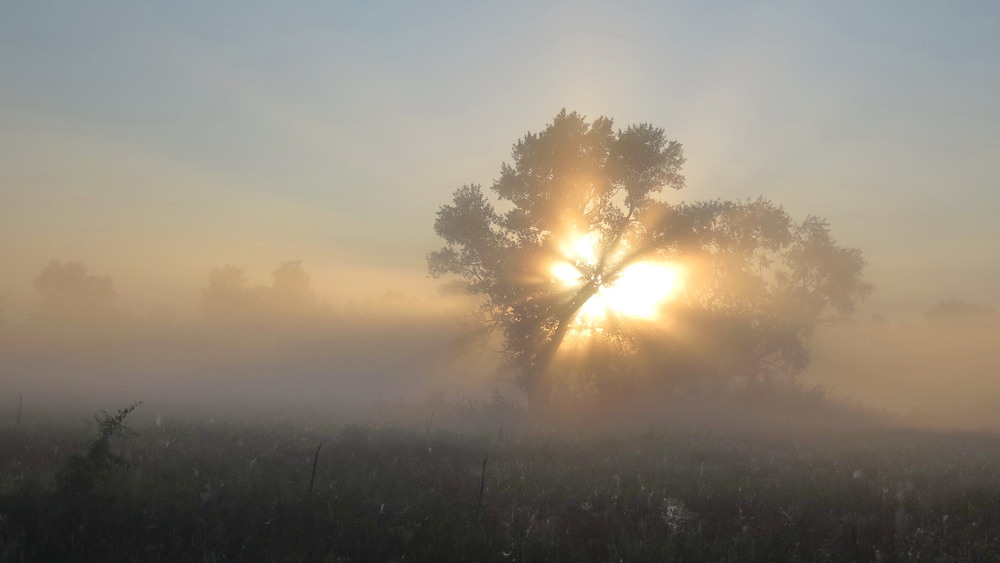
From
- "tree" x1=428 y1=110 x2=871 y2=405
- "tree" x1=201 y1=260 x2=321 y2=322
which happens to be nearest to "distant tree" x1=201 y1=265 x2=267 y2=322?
"tree" x1=201 y1=260 x2=321 y2=322

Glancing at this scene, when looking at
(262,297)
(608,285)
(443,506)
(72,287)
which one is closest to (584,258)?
(608,285)

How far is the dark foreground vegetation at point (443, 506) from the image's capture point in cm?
631

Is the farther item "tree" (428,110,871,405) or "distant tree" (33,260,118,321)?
"distant tree" (33,260,118,321)

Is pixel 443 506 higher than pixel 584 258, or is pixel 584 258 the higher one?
pixel 584 258

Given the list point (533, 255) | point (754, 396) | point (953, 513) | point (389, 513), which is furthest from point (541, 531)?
point (754, 396)

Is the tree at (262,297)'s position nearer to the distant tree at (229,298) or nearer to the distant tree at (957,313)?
the distant tree at (229,298)

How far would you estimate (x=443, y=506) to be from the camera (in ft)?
25.7

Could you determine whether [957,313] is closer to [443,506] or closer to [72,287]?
[443,506]

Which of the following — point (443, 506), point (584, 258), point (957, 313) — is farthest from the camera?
point (957, 313)

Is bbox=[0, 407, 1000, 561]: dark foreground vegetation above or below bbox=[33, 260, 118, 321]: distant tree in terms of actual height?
below

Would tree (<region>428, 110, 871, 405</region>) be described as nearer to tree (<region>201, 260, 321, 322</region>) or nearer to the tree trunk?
the tree trunk

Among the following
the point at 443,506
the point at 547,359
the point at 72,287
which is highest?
the point at 72,287

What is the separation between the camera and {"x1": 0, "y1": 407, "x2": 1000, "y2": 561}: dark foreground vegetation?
6.31 meters

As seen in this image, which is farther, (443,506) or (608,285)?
(608,285)
